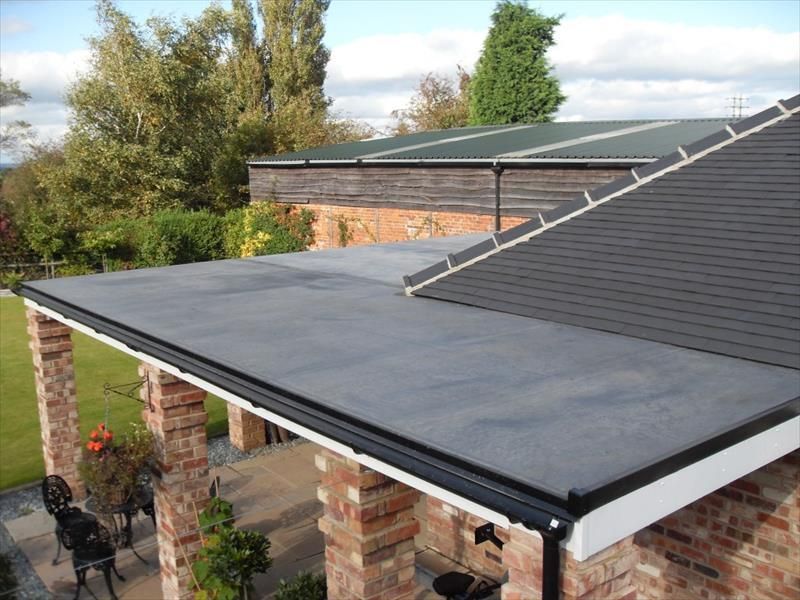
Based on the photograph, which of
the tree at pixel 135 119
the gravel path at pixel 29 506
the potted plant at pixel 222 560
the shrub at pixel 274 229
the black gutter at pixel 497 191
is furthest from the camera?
the tree at pixel 135 119

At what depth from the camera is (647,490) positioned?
9.37ft

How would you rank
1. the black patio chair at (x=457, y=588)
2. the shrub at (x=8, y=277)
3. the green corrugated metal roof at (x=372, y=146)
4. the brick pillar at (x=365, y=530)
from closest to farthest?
the brick pillar at (x=365, y=530)
the black patio chair at (x=457, y=588)
the green corrugated metal roof at (x=372, y=146)
the shrub at (x=8, y=277)

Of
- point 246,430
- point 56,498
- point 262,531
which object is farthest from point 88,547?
point 246,430

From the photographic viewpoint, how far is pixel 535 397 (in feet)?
12.5

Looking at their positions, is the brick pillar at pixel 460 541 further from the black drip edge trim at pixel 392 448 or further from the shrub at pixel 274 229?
the shrub at pixel 274 229

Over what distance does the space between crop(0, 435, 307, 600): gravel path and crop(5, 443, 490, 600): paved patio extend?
81 mm

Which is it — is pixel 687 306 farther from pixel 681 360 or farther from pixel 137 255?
pixel 137 255

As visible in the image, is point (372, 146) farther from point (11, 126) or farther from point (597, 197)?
point (11, 126)

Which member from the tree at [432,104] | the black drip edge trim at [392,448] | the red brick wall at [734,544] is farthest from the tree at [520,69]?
the black drip edge trim at [392,448]

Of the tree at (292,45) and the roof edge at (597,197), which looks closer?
the roof edge at (597,197)

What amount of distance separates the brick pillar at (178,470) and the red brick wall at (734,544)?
3.94 meters

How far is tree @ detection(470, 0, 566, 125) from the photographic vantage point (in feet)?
108

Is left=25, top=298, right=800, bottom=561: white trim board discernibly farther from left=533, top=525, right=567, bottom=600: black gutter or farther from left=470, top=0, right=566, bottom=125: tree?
left=470, top=0, right=566, bottom=125: tree

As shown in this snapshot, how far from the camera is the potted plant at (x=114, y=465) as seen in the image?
6.91m
